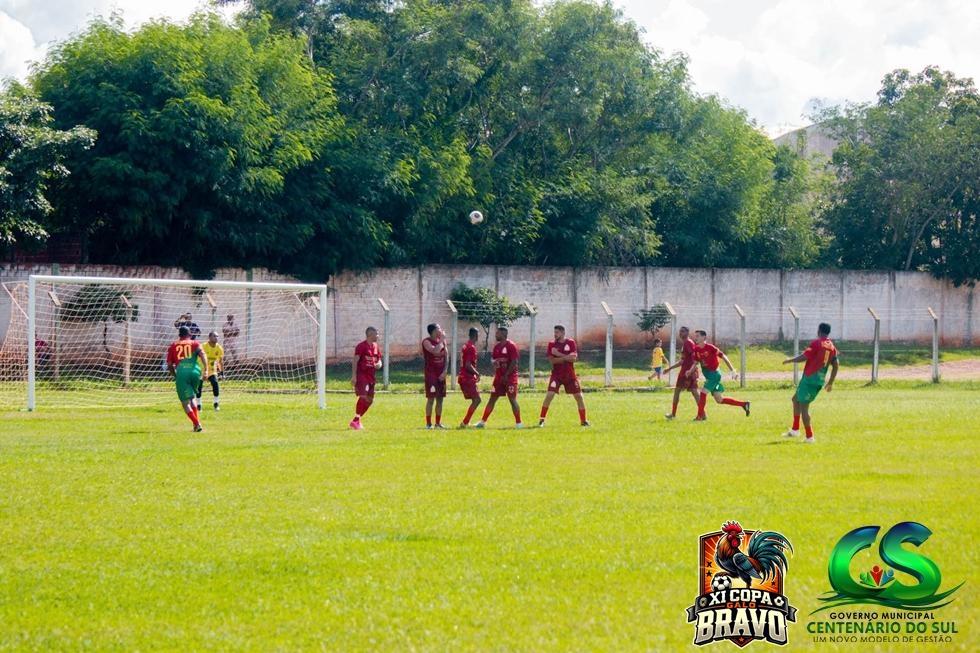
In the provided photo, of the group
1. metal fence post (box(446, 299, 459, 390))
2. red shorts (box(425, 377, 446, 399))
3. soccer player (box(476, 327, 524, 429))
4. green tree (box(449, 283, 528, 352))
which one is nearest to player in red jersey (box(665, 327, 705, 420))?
soccer player (box(476, 327, 524, 429))

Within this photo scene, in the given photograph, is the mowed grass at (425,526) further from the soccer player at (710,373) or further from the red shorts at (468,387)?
the soccer player at (710,373)

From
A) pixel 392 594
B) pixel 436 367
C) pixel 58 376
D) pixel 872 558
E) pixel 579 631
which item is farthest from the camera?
pixel 58 376

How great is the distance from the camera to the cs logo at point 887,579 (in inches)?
306

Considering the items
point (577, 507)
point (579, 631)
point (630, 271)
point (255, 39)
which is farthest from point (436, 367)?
point (630, 271)

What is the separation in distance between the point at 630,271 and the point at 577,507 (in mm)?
29273

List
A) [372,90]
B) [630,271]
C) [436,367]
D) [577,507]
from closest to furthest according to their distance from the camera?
[577,507]
[436,367]
[372,90]
[630,271]

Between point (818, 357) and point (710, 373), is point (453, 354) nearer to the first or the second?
point (710, 373)

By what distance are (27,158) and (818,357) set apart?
18.7 metres

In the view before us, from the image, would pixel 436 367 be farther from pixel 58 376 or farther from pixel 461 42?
pixel 461 42

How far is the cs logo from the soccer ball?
588 millimetres

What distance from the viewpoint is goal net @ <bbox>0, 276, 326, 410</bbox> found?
82.4ft

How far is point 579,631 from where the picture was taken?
281 inches

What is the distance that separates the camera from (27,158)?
26375 millimetres

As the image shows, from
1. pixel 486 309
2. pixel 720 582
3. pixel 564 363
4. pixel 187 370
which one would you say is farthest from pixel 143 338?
pixel 720 582
